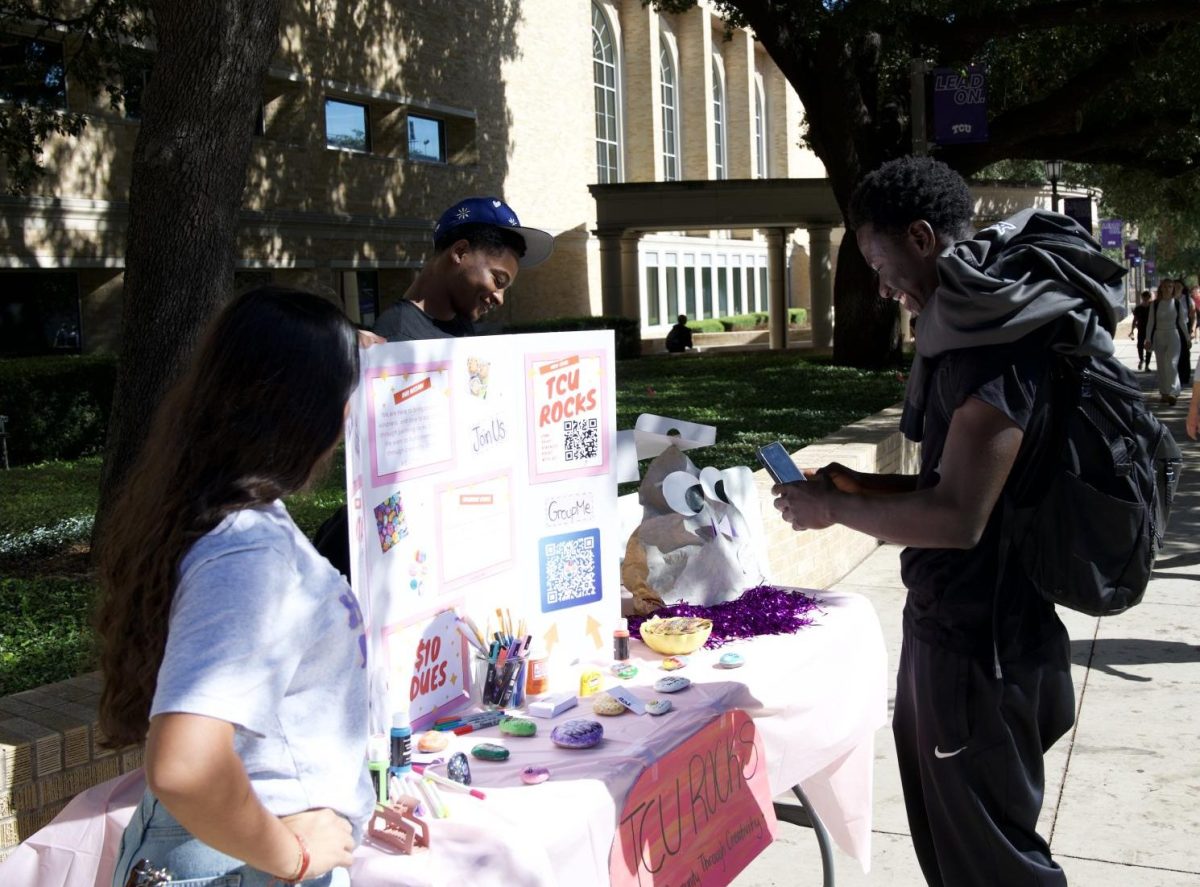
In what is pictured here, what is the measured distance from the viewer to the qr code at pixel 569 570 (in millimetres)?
2900

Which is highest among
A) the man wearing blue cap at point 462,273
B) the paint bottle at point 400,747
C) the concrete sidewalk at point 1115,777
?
the man wearing blue cap at point 462,273

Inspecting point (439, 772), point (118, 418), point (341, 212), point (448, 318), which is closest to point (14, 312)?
point (341, 212)

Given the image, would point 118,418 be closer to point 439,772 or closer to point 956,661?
point 439,772

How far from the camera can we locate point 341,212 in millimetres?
25609

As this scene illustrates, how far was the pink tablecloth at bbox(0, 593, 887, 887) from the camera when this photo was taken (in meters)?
2.07

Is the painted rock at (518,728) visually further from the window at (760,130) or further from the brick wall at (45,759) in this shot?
the window at (760,130)

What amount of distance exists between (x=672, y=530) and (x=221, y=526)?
80.6 inches

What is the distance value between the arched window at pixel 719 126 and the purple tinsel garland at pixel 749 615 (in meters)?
47.0

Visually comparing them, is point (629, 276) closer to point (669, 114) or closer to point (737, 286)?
point (669, 114)

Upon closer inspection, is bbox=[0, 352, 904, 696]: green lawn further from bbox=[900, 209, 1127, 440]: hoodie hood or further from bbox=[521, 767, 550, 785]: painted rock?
bbox=[900, 209, 1127, 440]: hoodie hood

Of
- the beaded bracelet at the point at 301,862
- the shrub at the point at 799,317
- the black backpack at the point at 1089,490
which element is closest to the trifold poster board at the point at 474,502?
the beaded bracelet at the point at 301,862

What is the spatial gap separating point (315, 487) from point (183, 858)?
1.87 ft

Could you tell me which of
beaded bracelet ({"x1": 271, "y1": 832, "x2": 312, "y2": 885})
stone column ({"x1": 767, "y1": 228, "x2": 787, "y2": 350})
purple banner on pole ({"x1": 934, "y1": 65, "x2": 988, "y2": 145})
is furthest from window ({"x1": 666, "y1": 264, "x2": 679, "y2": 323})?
beaded bracelet ({"x1": 271, "y1": 832, "x2": 312, "y2": 885})

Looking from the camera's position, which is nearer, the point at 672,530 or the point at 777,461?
the point at 777,461
